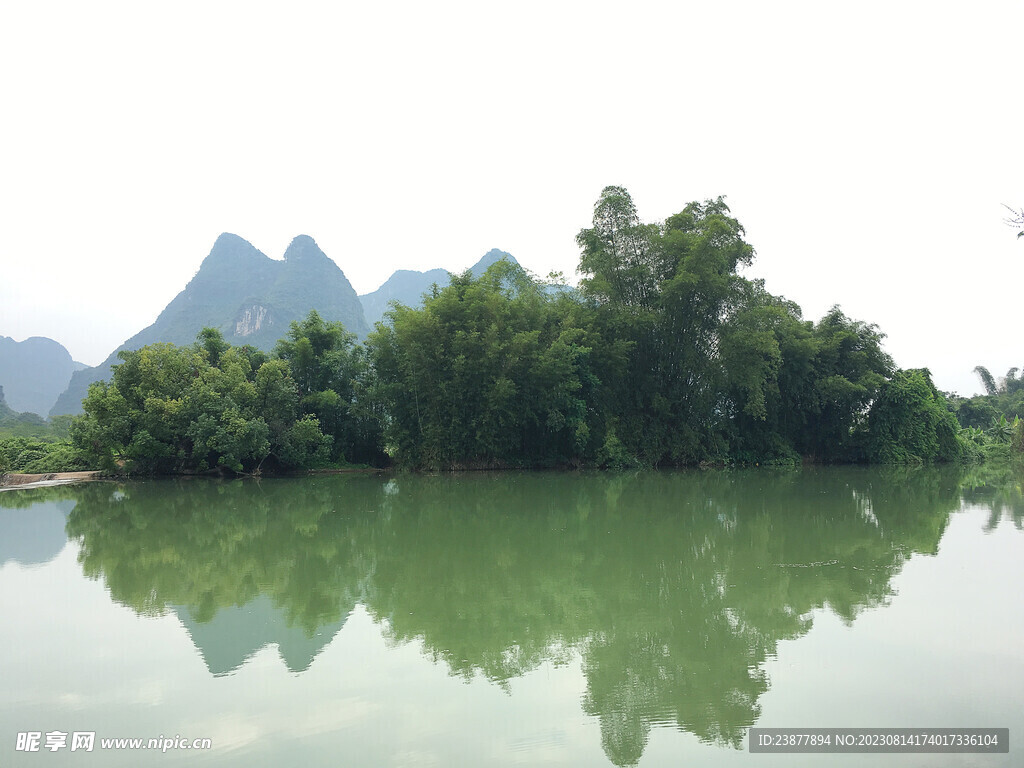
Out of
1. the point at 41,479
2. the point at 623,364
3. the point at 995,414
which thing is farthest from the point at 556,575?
the point at 995,414

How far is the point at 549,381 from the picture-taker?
19344 mm

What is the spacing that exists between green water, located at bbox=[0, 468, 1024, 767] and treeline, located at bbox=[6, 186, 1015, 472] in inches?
340

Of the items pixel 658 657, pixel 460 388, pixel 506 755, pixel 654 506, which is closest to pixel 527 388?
pixel 460 388

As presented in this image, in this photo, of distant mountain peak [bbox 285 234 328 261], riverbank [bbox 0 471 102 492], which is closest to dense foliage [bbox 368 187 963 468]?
riverbank [bbox 0 471 102 492]

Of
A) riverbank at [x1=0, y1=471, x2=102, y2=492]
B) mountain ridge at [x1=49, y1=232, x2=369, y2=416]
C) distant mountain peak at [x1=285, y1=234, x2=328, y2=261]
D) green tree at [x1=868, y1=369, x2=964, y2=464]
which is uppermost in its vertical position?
distant mountain peak at [x1=285, y1=234, x2=328, y2=261]

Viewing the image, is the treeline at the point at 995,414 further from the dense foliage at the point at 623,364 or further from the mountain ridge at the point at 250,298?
the mountain ridge at the point at 250,298

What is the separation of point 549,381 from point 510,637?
48.7ft

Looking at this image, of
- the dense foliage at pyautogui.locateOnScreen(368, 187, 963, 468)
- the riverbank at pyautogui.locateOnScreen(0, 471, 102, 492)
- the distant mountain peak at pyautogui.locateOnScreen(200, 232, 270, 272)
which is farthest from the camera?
the distant mountain peak at pyautogui.locateOnScreen(200, 232, 270, 272)

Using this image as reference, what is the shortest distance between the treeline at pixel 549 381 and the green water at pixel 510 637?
8.64m

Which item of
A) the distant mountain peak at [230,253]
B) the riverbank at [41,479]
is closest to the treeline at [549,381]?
the riverbank at [41,479]

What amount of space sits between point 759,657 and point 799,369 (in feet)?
64.9

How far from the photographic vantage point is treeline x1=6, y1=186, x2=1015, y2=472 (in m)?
18.2

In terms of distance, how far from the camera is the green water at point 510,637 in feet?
10.8

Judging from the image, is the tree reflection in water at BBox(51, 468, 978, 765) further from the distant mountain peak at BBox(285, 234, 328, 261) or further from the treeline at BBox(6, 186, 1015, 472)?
the distant mountain peak at BBox(285, 234, 328, 261)
